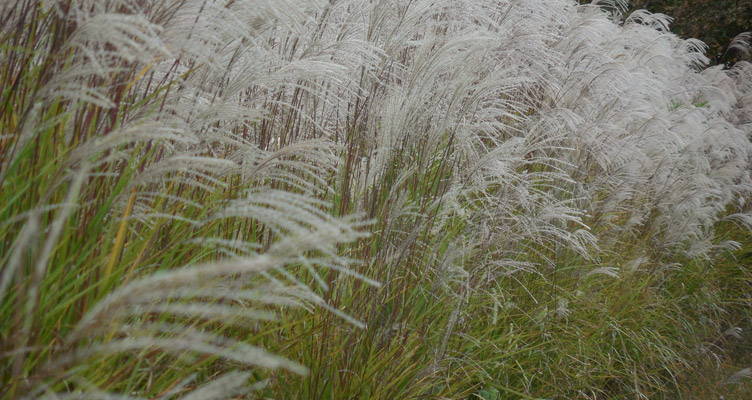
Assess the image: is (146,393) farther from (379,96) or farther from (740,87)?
(740,87)

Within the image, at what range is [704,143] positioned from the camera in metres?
6.18

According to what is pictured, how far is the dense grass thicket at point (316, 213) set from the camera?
4.16 feet

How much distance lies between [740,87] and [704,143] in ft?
12.5

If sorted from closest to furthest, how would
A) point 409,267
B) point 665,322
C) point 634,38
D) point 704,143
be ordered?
point 409,267 → point 665,322 → point 634,38 → point 704,143

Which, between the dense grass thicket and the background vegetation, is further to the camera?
the background vegetation

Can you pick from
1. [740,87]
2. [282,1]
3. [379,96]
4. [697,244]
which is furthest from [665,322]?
[740,87]

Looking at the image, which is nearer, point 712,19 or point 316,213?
point 316,213

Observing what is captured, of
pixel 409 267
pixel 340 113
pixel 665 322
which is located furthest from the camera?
pixel 665 322

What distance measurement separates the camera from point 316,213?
2.24m

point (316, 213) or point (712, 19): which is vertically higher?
point (712, 19)

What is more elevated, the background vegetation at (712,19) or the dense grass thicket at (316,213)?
the background vegetation at (712,19)

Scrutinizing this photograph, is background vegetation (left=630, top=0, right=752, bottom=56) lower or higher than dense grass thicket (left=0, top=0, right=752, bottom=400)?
higher

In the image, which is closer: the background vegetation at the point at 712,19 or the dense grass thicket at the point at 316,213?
the dense grass thicket at the point at 316,213

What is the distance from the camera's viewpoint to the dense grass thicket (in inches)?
49.9
